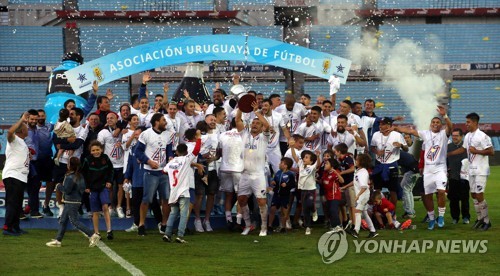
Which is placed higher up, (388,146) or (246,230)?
(388,146)

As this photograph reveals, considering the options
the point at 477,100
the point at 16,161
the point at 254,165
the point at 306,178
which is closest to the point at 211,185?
the point at 254,165

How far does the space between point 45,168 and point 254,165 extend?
374 cm

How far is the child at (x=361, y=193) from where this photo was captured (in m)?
13.5

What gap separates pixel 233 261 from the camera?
36.6 ft

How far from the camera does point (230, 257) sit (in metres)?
11.5

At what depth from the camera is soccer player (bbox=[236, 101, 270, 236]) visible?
46.3 feet

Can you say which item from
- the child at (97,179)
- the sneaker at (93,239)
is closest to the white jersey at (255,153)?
the child at (97,179)

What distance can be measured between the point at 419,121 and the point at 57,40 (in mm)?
16387

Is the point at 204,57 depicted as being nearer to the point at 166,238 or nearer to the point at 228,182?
the point at 228,182

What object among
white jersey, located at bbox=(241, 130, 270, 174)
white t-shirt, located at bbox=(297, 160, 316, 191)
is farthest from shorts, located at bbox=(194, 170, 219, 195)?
white t-shirt, located at bbox=(297, 160, 316, 191)

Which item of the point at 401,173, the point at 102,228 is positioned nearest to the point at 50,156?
the point at 102,228

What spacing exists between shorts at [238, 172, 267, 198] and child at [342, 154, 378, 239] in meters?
1.43

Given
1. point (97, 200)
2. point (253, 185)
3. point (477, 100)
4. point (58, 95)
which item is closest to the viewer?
point (97, 200)

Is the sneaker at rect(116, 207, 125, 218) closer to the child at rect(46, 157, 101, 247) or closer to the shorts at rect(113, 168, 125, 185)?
the shorts at rect(113, 168, 125, 185)
